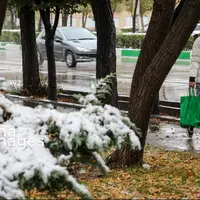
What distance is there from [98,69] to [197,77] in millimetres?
2100

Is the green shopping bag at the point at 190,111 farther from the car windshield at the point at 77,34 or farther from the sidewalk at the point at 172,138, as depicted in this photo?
the car windshield at the point at 77,34

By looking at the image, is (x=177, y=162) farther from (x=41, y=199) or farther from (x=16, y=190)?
(x=16, y=190)

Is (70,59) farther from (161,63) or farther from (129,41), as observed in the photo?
(161,63)

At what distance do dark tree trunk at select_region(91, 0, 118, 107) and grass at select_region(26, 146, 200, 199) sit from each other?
11.9 feet

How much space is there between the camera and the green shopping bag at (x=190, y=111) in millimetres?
8594

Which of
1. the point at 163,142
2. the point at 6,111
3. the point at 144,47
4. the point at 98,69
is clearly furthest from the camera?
the point at 98,69

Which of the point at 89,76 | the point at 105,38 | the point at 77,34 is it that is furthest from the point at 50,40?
the point at 77,34

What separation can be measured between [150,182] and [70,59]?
18.5 meters

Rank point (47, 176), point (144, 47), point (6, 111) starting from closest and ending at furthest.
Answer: point (47, 176) < point (6, 111) < point (144, 47)

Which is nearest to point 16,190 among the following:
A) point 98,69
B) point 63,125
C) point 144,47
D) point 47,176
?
point 47,176

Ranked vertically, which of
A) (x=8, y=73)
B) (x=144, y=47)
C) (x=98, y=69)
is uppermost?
(x=144, y=47)

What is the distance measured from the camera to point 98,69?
10.4 meters

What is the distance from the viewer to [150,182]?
524cm

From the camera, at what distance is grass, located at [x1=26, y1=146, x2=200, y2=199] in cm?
461
